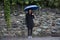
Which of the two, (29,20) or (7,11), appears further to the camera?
(7,11)

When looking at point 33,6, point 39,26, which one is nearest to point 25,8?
point 33,6

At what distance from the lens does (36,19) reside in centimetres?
1560

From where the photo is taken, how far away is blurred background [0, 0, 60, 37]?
15461 mm

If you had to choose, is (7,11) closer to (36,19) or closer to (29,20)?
(29,20)

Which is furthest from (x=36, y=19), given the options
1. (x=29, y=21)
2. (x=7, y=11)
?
(x=7, y=11)

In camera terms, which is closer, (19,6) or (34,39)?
(34,39)

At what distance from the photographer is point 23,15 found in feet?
51.1

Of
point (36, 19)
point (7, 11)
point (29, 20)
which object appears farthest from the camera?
point (36, 19)

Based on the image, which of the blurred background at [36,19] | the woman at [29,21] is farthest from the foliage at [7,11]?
the woman at [29,21]

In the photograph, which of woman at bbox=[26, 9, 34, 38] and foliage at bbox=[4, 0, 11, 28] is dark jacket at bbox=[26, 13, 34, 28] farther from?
foliage at bbox=[4, 0, 11, 28]

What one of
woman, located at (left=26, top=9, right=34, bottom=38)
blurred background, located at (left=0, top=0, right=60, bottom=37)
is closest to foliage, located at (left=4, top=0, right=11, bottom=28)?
blurred background, located at (left=0, top=0, right=60, bottom=37)

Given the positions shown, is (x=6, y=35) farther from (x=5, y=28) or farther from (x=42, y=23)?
(x=42, y=23)

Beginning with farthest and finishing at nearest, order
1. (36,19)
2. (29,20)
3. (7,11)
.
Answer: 1. (36,19)
2. (7,11)
3. (29,20)

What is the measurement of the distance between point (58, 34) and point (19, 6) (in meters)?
2.33
